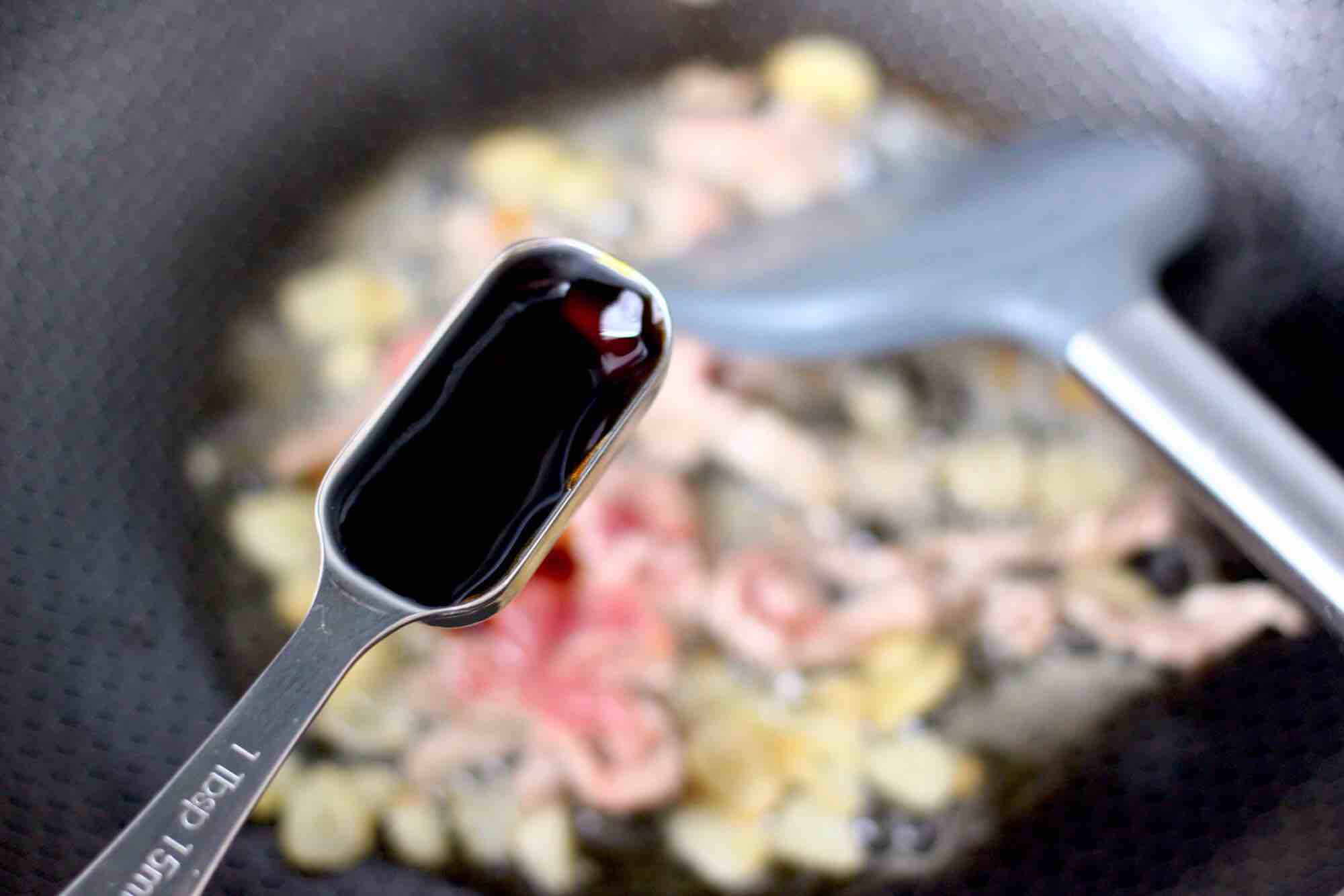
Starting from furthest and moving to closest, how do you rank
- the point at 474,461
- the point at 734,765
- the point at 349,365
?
the point at 349,365 < the point at 734,765 < the point at 474,461

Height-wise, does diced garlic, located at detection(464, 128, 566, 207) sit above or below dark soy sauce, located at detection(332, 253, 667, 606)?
below

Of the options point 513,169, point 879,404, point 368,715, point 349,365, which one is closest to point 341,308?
point 349,365

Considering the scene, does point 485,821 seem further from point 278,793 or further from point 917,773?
point 917,773

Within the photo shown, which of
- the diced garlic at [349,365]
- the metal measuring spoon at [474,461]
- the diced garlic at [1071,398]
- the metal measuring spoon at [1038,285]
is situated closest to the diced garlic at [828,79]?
the metal measuring spoon at [1038,285]

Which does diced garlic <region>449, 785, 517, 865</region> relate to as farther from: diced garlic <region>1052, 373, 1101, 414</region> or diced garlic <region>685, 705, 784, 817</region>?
diced garlic <region>1052, 373, 1101, 414</region>

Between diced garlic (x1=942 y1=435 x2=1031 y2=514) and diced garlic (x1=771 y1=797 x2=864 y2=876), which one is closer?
diced garlic (x1=771 y1=797 x2=864 y2=876)

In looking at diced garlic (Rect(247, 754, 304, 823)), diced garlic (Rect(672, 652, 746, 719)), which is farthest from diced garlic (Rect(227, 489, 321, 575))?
diced garlic (Rect(672, 652, 746, 719))
